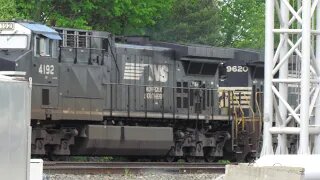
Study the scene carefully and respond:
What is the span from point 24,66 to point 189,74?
22.1 ft

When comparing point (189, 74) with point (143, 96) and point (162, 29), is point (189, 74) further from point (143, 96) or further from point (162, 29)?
point (162, 29)

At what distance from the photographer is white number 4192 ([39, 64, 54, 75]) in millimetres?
21406

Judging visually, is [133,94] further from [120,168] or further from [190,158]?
[120,168]

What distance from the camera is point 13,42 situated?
70.0 feet

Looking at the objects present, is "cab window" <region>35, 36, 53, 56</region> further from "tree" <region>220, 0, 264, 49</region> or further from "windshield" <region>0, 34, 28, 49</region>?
"tree" <region>220, 0, 264, 49</region>

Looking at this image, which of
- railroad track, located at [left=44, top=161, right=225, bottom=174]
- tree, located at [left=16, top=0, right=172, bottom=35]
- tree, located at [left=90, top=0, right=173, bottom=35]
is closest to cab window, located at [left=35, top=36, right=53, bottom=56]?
railroad track, located at [left=44, top=161, right=225, bottom=174]

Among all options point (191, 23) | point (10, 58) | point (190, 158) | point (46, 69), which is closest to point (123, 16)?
point (191, 23)

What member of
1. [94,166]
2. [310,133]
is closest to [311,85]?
[310,133]

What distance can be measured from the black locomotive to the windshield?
0.09 feet

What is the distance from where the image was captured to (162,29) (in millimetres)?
50969

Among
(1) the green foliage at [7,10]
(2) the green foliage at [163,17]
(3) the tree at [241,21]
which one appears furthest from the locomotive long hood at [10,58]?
(3) the tree at [241,21]

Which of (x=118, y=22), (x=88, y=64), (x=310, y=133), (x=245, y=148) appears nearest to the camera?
(x=310, y=133)

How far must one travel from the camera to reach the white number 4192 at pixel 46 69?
21.4 metres

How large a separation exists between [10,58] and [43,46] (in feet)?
3.88
